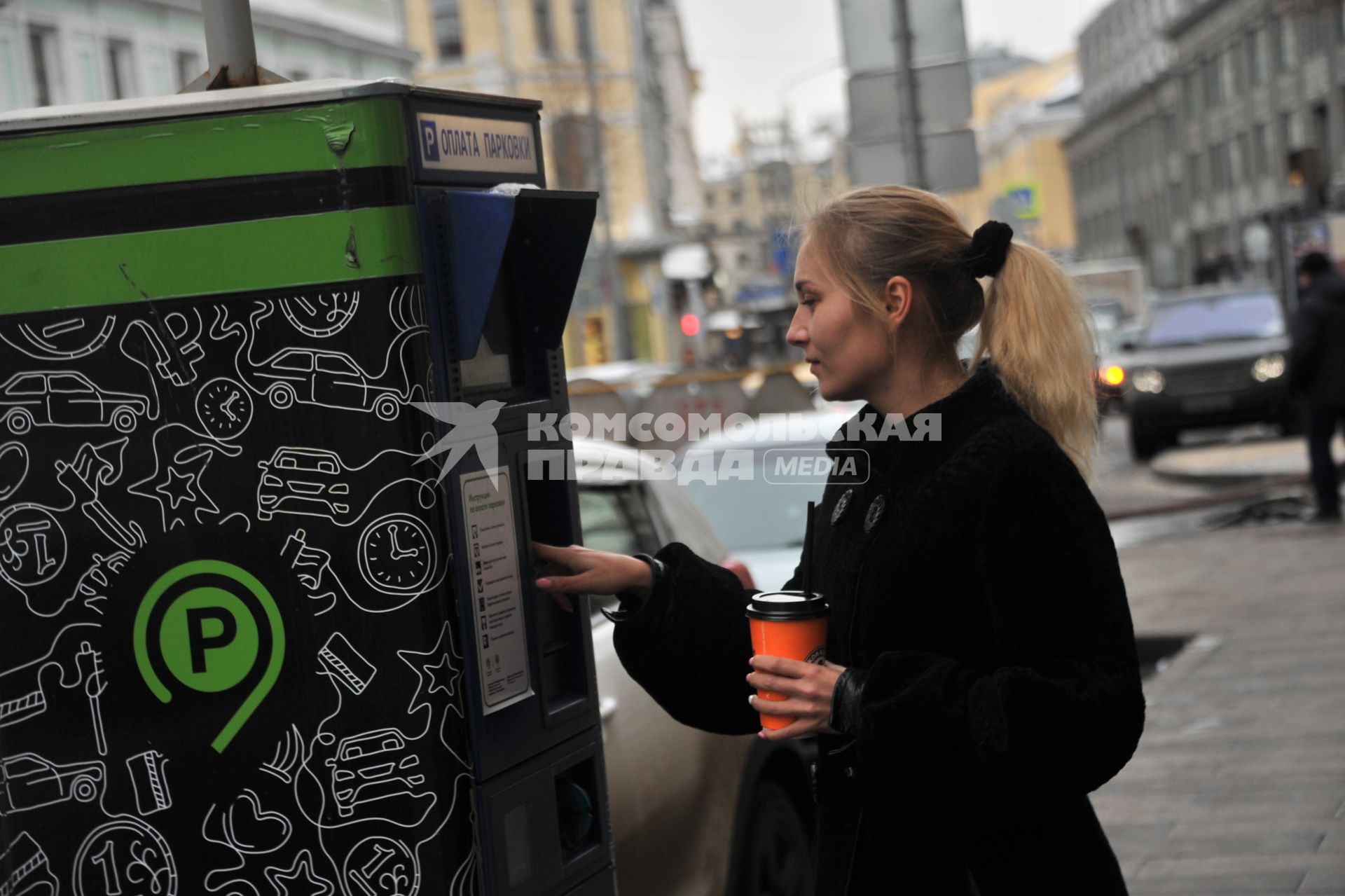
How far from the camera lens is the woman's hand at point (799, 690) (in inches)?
91.3

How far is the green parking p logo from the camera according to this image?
236 cm

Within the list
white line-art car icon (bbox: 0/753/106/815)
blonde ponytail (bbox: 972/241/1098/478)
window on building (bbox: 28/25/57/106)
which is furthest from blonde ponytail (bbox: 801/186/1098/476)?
window on building (bbox: 28/25/57/106)

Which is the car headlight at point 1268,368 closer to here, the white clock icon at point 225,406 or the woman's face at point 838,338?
the woman's face at point 838,338

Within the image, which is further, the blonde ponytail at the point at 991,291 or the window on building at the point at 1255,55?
the window on building at the point at 1255,55

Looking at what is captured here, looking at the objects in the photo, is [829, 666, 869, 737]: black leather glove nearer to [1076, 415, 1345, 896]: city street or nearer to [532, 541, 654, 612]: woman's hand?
[532, 541, 654, 612]: woman's hand

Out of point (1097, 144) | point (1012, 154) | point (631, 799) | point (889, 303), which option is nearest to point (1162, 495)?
point (631, 799)

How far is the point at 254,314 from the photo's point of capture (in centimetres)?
234

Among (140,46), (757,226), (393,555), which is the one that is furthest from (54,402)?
(757,226)

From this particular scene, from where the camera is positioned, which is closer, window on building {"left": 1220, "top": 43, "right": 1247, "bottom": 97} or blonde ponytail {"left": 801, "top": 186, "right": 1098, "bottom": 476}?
blonde ponytail {"left": 801, "top": 186, "right": 1098, "bottom": 476}

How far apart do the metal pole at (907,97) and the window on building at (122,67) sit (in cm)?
2339

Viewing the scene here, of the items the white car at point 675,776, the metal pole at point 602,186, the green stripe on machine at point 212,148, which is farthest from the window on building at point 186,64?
the green stripe on machine at point 212,148

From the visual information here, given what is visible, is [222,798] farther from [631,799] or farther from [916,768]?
[631,799]

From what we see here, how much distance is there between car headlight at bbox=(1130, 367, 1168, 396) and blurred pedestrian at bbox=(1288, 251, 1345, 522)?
7299 millimetres

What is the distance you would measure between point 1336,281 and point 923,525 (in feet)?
36.7
